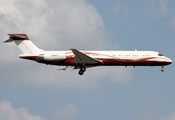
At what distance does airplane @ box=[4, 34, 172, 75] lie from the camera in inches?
2233

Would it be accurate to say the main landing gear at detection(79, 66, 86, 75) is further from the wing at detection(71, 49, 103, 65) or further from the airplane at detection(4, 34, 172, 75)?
the wing at detection(71, 49, 103, 65)

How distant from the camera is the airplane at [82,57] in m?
56.7

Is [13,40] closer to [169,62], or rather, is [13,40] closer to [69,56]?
[69,56]

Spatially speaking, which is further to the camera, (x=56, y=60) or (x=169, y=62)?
(x=169, y=62)

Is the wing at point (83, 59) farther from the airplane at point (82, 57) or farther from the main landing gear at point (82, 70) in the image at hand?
the main landing gear at point (82, 70)

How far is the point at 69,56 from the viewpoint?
5747 centimetres

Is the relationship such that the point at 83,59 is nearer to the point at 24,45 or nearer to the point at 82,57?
the point at 82,57

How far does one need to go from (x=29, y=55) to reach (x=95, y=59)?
10087 millimetres

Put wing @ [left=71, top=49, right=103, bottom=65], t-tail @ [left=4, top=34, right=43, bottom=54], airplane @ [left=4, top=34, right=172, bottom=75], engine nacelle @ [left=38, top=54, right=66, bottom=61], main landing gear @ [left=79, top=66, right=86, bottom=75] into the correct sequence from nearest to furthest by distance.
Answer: wing @ [left=71, top=49, right=103, bottom=65]
engine nacelle @ [left=38, top=54, right=66, bottom=61]
airplane @ [left=4, top=34, right=172, bottom=75]
t-tail @ [left=4, top=34, right=43, bottom=54]
main landing gear @ [left=79, top=66, right=86, bottom=75]

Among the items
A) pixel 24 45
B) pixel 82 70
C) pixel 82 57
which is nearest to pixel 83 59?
pixel 82 57

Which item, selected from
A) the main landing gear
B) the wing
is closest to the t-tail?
the wing

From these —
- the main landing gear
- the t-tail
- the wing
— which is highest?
the t-tail

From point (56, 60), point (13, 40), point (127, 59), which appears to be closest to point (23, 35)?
point (13, 40)

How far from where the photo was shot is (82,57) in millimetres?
56562
